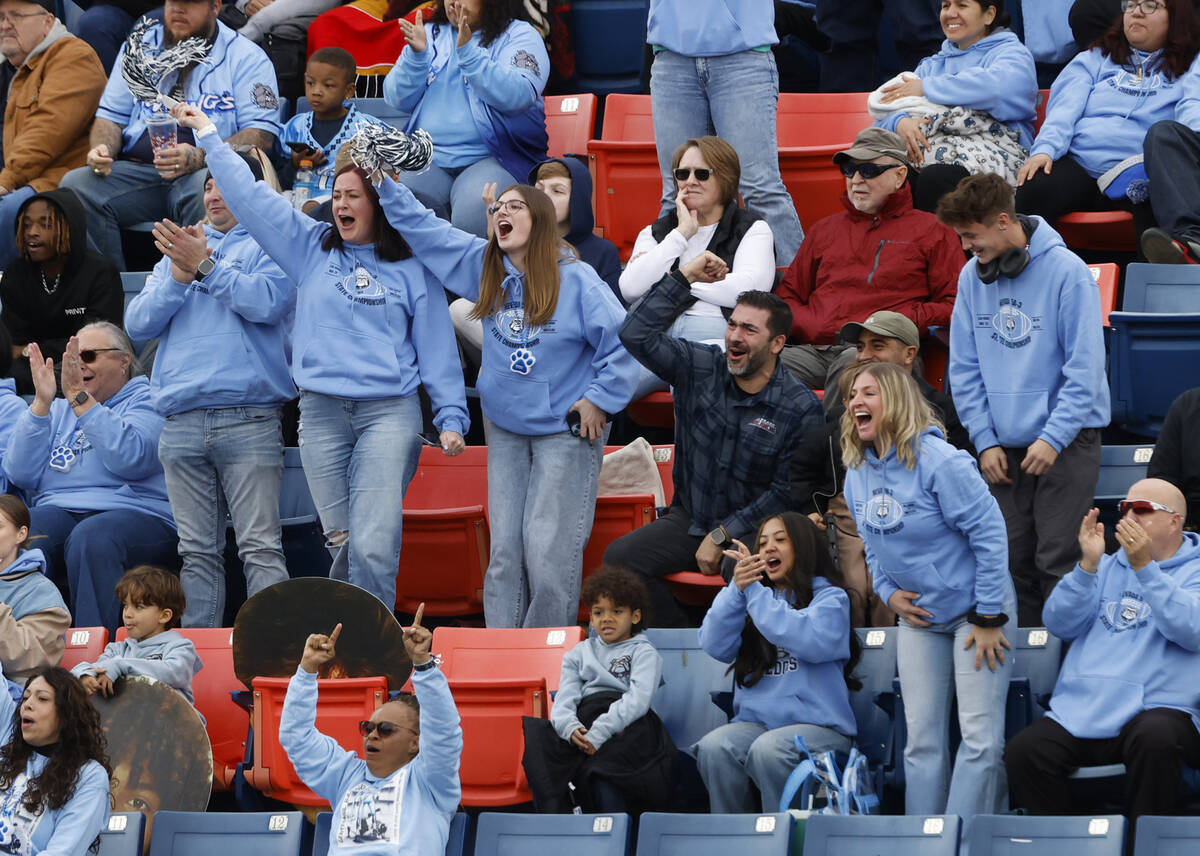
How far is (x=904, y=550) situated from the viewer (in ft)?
17.7

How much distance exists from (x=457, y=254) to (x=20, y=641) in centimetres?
196

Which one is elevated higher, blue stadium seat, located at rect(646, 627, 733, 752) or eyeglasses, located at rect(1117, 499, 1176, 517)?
eyeglasses, located at rect(1117, 499, 1176, 517)

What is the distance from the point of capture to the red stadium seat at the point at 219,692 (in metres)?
6.24

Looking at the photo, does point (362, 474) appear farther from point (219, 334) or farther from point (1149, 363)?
point (1149, 363)

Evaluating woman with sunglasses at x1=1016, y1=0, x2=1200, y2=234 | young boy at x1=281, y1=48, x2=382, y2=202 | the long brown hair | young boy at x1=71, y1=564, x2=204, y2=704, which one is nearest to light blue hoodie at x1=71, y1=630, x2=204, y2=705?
young boy at x1=71, y1=564, x2=204, y2=704

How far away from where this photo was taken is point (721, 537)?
6312 millimetres

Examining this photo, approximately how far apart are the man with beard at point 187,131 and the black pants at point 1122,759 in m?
4.76

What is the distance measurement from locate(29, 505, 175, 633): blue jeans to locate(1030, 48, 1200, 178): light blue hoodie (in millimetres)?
3934

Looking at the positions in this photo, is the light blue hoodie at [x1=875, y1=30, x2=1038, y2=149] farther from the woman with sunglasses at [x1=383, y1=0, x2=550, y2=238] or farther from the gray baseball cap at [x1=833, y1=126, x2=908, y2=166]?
the woman with sunglasses at [x1=383, y1=0, x2=550, y2=238]

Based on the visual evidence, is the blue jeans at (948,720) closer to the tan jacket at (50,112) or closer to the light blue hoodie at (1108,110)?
the light blue hoodie at (1108,110)

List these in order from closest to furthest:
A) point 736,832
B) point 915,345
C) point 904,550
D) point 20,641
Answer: point 736,832 → point 904,550 → point 20,641 → point 915,345

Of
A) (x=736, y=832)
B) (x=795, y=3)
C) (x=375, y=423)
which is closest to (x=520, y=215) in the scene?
(x=375, y=423)

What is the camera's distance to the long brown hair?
21.6ft

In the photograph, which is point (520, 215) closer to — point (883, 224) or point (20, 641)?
point (883, 224)
